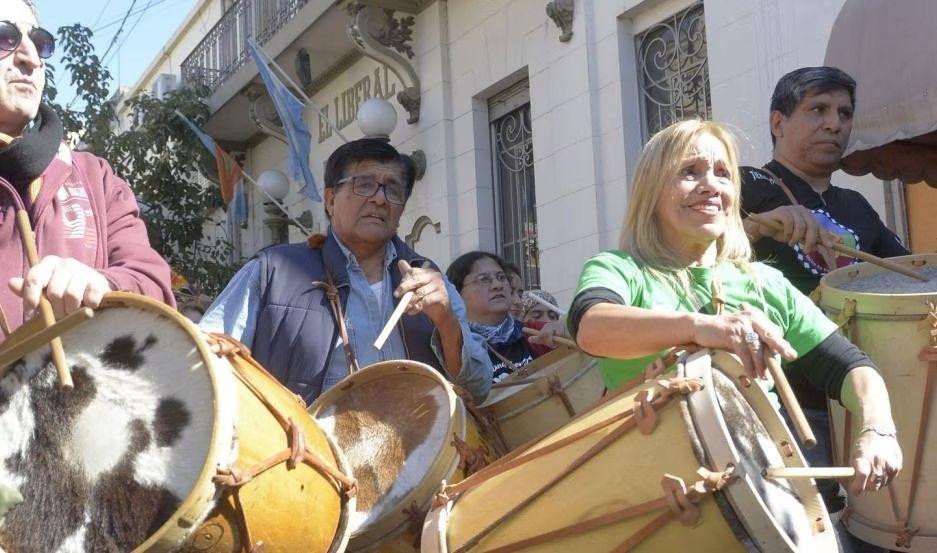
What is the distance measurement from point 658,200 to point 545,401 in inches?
45.5

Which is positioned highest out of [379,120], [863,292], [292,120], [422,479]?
[292,120]

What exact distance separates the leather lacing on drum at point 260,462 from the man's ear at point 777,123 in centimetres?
185

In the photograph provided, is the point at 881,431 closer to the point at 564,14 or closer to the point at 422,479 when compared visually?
the point at 422,479

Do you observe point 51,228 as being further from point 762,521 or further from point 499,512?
point 762,521

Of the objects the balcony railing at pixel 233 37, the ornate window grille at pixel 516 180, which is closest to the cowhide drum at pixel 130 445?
Result: the ornate window grille at pixel 516 180

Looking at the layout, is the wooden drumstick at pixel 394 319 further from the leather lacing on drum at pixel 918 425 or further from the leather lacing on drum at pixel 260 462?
the leather lacing on drum at pixel 918 425

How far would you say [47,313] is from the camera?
6.48 feet

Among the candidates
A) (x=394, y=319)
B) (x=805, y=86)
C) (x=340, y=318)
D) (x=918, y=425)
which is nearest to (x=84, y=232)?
(x=394, y=319)

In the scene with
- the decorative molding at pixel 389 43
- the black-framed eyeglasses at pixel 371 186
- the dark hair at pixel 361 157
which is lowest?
the black-framed eyeglasses at pixel 371 186

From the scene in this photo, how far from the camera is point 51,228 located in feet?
7.61

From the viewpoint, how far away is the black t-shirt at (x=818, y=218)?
3.23 metres

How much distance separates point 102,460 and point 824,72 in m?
2.53

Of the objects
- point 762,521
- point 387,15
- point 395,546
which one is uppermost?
point 387,15

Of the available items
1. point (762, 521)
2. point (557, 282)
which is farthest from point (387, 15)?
point (762, 521)
